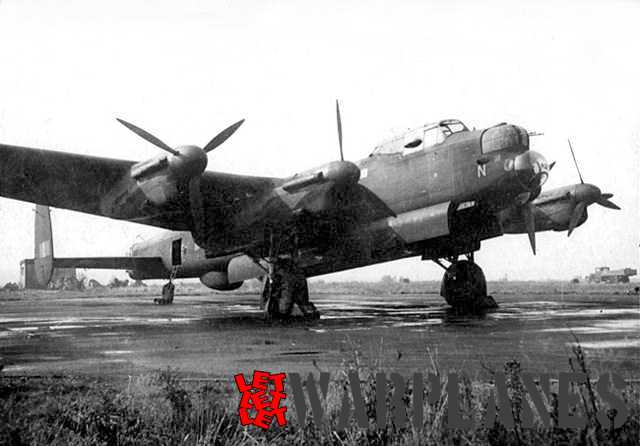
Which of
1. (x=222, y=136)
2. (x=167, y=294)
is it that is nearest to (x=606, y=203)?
(x=222, y=136)

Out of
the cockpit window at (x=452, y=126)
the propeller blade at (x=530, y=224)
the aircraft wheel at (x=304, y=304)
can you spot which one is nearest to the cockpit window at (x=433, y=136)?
the cockpit window at (x=452, y=126)

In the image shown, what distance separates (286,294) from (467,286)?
5772mm

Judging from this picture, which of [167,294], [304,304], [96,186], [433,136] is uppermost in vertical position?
[433,136]

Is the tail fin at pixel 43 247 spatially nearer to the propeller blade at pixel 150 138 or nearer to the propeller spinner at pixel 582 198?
the propeller blade at pixel 150 138

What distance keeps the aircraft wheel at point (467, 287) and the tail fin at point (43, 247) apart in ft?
50.6

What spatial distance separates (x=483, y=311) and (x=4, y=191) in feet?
44.6

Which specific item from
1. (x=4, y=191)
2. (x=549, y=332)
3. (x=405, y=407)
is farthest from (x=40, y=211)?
(x=405, y=407)

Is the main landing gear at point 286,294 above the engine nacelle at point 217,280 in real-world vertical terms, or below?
below

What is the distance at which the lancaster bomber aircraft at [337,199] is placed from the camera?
1452cm

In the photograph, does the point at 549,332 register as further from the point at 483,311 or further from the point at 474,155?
the point at 483,311

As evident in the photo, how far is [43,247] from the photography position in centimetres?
2444

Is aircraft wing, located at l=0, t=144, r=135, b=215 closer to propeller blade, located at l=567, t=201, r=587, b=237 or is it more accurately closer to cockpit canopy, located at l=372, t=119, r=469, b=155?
cockpit canopy, located at l=372, t=119, r=469, b=155

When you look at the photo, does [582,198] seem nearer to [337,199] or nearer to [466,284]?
[466,284]

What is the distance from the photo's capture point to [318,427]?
424cm
